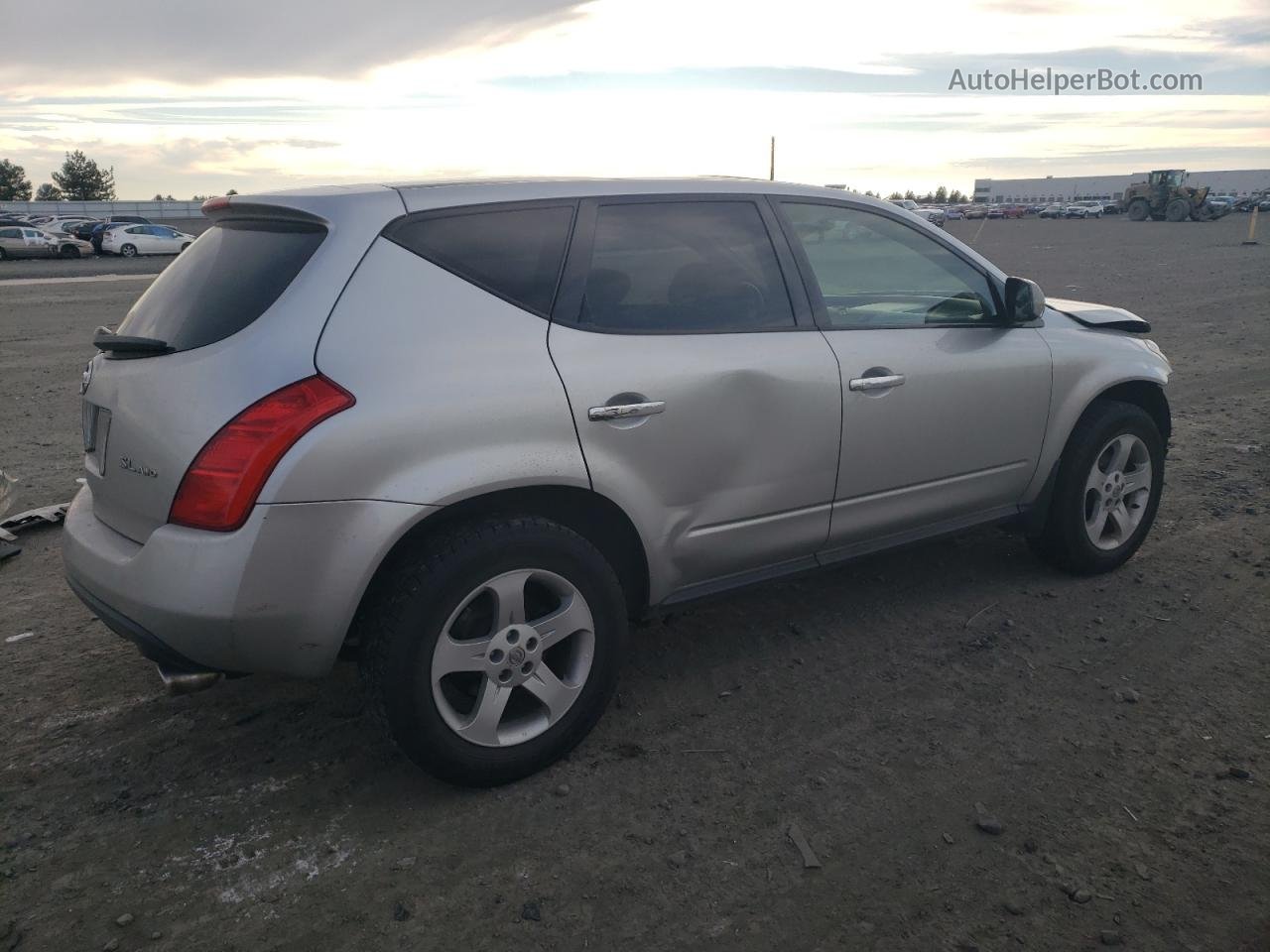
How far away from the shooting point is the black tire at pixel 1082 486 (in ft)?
14.5

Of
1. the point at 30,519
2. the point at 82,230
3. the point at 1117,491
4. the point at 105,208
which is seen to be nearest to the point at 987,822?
the point at 1117,491

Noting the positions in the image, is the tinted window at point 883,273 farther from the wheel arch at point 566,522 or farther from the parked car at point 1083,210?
the parked car at point 1083,210

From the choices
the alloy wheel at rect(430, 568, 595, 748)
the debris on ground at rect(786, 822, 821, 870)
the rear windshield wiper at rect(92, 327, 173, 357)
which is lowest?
the debris on ground at rect(786, 822, 821, 870)

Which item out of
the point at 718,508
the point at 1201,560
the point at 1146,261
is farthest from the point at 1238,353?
the point at 1146,261

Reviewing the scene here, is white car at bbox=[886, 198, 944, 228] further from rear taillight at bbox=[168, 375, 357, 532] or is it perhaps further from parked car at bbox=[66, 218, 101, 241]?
parked car at bbox=[66, 218, 101, 241]

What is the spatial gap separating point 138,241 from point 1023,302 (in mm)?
38185

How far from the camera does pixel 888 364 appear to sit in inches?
147

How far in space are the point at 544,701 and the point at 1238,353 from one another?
10.3 m

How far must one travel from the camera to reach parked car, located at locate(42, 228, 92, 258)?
35188 millimetres

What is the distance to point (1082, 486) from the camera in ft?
14.6

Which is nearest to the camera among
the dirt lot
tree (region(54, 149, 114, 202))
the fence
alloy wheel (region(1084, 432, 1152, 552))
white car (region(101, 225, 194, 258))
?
the dirt lot

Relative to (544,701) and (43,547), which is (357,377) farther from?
(43,547)

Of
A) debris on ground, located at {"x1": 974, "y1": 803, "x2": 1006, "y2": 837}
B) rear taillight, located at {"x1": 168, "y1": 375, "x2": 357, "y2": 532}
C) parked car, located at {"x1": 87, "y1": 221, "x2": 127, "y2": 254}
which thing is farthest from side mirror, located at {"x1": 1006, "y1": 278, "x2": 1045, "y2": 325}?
parked car, located at {"x1": 87, "y1": 221, "x2": 127, "y2": 254}

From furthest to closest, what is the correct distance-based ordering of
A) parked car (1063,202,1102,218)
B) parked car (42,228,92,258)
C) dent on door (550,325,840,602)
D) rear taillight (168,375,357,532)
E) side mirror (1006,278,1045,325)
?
parked car (1063,202,1102,218)
parked car (42,228,92,258)
side mirror (1006,278,1045,325)
dent on door (550,325,840,602)
rear taillight (168,375,357,532)
